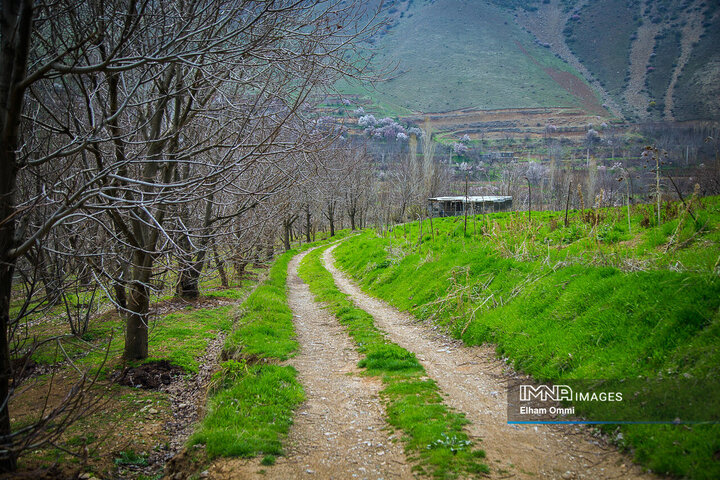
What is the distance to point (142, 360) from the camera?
747 cm

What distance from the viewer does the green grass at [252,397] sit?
166 inches

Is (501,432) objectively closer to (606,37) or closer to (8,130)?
(8,130)

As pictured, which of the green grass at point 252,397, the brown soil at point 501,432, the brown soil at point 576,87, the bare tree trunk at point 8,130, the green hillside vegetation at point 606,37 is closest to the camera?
the bare tree trunk at point 8,130

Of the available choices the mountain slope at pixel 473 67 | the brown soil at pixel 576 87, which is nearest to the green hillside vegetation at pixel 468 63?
the mountain slope at pixel 473 67

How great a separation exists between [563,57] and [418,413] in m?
188

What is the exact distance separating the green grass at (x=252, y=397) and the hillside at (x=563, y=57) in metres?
94.3

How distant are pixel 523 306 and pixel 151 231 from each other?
6961mm

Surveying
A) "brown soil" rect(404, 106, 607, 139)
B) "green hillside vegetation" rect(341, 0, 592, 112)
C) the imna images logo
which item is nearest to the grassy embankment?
the imna images logo

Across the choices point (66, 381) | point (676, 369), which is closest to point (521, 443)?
point (676, 369)

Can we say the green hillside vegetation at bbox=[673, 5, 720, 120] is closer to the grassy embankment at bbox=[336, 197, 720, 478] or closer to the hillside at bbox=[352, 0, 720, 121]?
the hillside at bbox=[352, 0, 720, 121]

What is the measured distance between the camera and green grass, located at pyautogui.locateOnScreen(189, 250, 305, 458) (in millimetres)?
4219

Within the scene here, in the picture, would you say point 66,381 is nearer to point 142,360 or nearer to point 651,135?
point 142,360

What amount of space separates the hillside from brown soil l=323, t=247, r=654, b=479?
3748 inches

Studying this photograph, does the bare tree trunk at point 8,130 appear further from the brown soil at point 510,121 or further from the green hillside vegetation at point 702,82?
the brown soil at point 510,121
